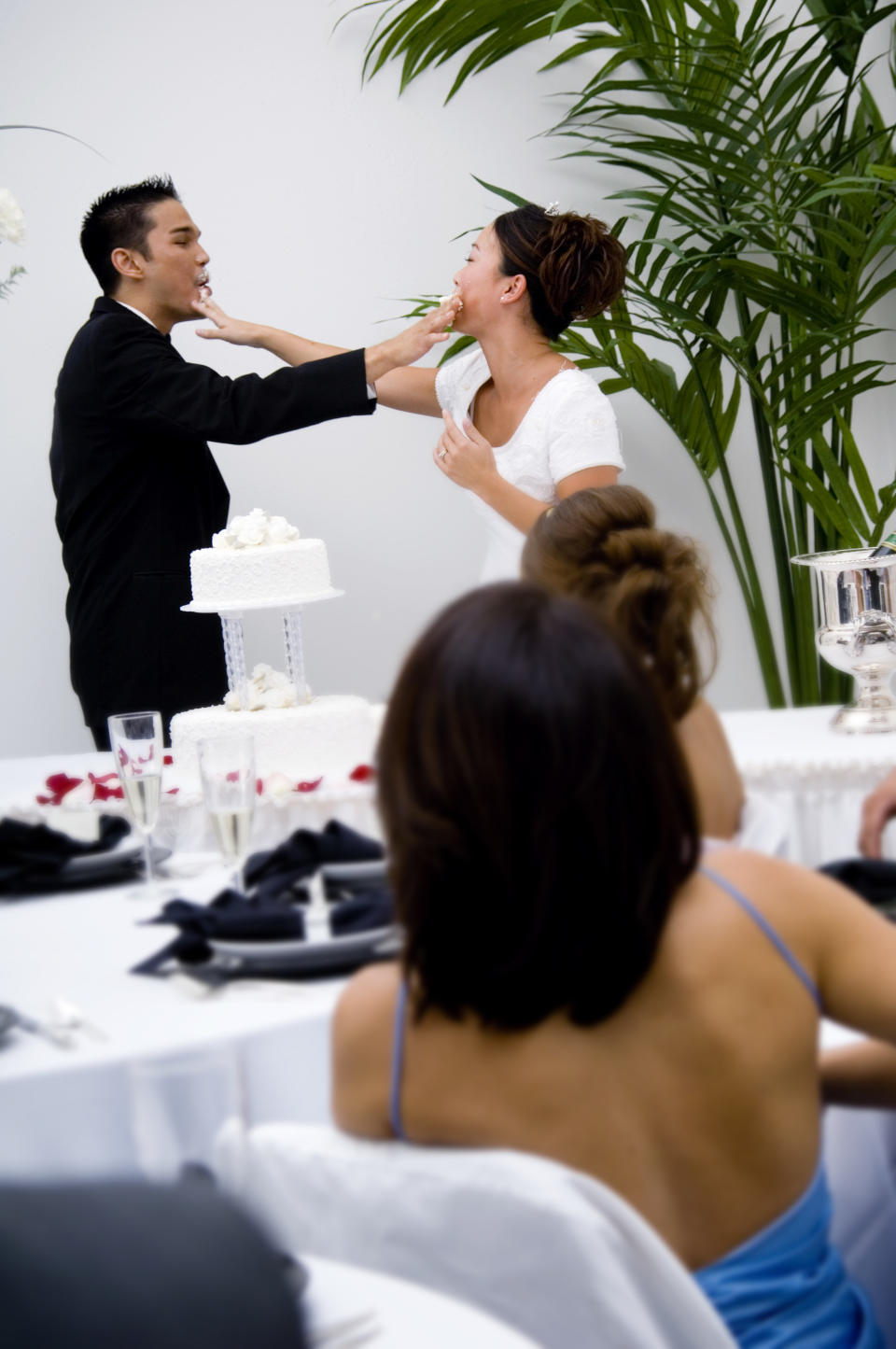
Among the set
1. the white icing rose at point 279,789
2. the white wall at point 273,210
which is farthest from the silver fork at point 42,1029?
the white wall at point 273,210

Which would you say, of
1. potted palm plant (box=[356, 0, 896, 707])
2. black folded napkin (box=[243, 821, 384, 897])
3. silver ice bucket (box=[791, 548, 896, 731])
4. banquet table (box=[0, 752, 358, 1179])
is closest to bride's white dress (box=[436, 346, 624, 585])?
potted palm plant (box=[356, 0, 896, 707])

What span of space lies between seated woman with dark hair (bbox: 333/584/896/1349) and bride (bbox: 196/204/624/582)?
2.06 m

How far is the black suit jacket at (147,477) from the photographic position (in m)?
3.24

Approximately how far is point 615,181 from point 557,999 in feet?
12.0

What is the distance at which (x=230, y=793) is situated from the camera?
1.54m

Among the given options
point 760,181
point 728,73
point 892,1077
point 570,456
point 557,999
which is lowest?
point 892,1077

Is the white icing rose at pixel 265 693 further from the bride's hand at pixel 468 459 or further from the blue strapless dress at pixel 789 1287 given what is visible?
the blue strapless dress at pixel 789 1287

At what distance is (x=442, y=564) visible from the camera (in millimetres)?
4312

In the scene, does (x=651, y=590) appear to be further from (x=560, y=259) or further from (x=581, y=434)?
(x=560, y=259)

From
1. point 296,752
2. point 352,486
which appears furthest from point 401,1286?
point 352,486

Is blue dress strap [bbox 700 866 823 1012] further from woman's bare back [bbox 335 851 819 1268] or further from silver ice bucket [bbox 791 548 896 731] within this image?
silver ice bucket [bbox 791 548 896 731]

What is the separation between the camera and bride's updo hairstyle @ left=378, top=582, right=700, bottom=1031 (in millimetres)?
879

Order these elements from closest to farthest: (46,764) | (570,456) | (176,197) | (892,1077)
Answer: (892,1077) → (46,764) → (570,456) → (176,197)

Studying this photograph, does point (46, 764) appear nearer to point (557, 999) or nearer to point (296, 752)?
point (296, 752)
